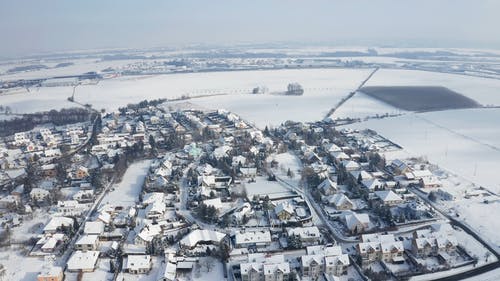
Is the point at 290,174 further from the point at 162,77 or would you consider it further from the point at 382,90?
the point at 162,77

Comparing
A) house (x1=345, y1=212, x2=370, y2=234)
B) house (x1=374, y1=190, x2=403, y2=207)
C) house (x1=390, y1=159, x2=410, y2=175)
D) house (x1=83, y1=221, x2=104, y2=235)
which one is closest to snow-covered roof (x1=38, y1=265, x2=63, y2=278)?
house (x1=83, y1=221, x2=104, y2=235)

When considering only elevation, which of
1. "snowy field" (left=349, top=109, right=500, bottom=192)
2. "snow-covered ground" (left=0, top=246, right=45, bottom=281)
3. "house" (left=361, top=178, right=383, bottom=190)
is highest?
"snowy field" (left=349, top=109, right=500, bottom=192)

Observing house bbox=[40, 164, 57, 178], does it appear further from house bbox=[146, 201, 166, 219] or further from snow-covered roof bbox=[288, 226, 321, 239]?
snow-covered roof bbox=[288, 226, 321, 239]

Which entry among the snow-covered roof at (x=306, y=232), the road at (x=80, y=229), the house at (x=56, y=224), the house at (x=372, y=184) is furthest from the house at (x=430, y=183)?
the house at (x=56, y=224)

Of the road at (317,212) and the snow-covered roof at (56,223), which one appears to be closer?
the road at (317,212)

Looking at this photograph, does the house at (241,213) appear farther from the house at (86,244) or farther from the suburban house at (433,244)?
the suburban house at (433,244)

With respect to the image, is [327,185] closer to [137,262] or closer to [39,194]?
[137,262]

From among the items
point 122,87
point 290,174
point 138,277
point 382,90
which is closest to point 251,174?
point 290,174
